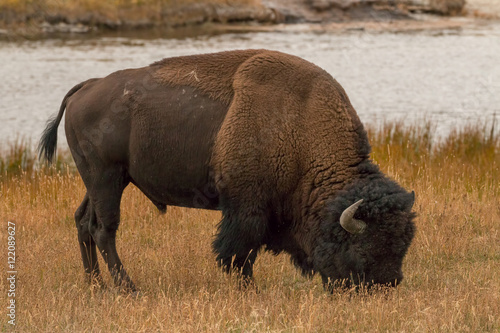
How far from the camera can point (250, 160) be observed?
575 centimetres

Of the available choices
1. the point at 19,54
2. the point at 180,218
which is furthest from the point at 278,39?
A: the point at 180,218

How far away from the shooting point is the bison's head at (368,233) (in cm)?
536

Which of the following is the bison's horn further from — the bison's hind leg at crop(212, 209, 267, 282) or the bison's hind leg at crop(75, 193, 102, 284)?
the bison's hind leg at crop(75, 193, 102, 284)

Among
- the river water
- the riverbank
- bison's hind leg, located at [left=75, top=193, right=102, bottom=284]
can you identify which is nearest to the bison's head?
bison's hind leg, located at [left=75, top=193, right=102, bottom=284]

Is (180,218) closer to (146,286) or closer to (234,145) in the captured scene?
(146,286)

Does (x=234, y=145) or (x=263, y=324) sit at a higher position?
(x=234, y=145)

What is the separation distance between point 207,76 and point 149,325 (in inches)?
89.5

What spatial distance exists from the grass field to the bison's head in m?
0.19

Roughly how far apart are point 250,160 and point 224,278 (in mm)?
1247

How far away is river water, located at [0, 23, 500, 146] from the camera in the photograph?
18.7m

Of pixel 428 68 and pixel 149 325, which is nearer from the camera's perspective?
pixel 149 325

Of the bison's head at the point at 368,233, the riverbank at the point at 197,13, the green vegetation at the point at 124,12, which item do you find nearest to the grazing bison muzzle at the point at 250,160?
the bison's head at the point at 368,233

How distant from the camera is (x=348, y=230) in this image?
538 centimetres

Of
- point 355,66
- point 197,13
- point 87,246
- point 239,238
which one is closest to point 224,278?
point 239,238
